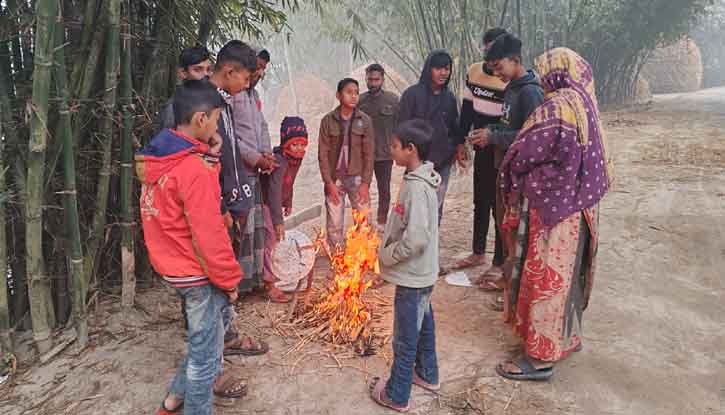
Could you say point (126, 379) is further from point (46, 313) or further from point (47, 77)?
point (47, 77)

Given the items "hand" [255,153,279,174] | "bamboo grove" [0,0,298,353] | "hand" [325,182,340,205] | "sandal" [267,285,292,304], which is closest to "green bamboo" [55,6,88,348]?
"bamboo grove" [0,0,298,353]

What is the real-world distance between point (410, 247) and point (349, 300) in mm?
1114

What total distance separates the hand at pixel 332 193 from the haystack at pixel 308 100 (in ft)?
36.0

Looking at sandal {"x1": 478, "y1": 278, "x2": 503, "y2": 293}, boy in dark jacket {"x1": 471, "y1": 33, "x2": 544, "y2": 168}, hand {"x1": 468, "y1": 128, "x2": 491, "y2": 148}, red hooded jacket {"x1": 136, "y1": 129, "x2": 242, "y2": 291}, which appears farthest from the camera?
sandal {"x1": 478, "y1": 278, "x2": 503, "y2": 293}

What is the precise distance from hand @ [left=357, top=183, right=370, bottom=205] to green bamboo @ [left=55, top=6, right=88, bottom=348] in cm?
235

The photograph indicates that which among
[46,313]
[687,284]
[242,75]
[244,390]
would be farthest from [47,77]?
[687,284]

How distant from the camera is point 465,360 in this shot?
9.51ft

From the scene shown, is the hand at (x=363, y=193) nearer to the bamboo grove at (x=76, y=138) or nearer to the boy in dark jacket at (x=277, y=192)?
the boy in dark jacket at (x=277, y=192)

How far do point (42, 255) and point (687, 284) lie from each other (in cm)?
442

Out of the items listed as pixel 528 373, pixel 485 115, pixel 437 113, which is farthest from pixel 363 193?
pixel 528 373

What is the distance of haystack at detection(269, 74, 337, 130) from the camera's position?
15433 millimetres

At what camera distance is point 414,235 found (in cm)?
220

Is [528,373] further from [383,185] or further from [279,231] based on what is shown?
[383,185]

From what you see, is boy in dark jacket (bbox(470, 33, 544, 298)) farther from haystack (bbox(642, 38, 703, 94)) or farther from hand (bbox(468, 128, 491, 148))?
haystack (bbox(642, 38, 703, 94))
